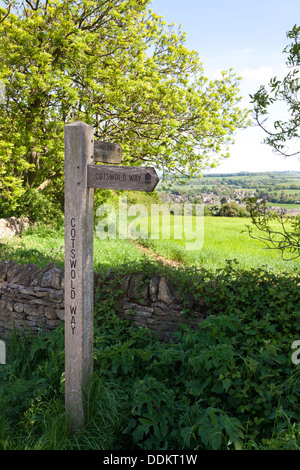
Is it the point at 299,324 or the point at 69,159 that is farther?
the point at 299,324

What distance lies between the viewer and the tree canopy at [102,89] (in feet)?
30.3

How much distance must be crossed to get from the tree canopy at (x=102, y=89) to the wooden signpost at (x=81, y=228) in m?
6.43

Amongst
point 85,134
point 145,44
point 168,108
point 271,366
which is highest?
point 145,44

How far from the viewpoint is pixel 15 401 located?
3.39 meters

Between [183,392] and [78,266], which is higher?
[78,266]

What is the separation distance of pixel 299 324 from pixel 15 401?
294 centimetres

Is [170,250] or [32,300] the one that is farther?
[170,250]

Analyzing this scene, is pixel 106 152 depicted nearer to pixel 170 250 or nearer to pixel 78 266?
pixel 78 266

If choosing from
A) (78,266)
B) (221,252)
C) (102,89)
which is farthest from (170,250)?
(78,266)

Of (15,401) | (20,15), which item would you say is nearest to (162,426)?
(15,401)

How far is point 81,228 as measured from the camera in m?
2.96

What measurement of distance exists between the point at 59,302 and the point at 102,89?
635cm

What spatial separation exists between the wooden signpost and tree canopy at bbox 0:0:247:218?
6.43 metres

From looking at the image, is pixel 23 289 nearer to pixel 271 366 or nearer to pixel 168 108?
pixel 271 366
